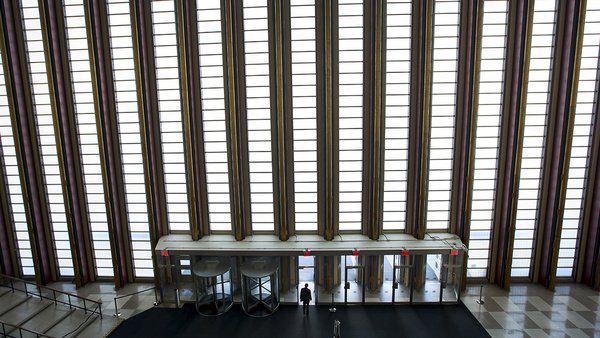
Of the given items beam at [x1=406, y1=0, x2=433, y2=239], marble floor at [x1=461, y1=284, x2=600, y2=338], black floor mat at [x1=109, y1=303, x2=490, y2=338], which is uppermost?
beam at [x1=406, y1=0, x2=433, y2=239]

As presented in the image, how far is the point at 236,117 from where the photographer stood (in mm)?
14234

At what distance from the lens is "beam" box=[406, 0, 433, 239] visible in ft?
44.0

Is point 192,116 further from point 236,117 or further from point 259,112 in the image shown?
point 259,112

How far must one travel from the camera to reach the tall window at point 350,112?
13727mm

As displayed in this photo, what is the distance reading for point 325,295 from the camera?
1501cm

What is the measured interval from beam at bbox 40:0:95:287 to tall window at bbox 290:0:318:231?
9015 millimetres

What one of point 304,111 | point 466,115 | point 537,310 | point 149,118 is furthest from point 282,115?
point 537,310

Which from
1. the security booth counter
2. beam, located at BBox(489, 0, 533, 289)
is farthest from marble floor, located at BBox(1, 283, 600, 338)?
the security booth counter

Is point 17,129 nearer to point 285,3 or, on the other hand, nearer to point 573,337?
point 285,3

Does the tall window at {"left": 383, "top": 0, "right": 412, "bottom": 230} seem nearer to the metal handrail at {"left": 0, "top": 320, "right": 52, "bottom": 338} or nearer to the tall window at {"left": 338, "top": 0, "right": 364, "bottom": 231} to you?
the tall window at {"left": 338, "top": 0, "right": 364, "bottom": 231}

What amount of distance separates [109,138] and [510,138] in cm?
1607

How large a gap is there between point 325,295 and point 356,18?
1119 cm

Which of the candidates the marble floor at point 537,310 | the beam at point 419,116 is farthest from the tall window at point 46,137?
the marble floor at point 537,310

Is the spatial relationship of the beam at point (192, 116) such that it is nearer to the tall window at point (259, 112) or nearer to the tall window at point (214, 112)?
the tall window at point (214, 112)
